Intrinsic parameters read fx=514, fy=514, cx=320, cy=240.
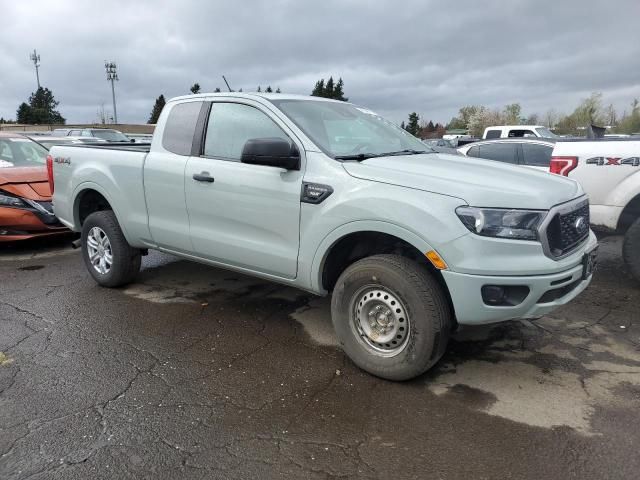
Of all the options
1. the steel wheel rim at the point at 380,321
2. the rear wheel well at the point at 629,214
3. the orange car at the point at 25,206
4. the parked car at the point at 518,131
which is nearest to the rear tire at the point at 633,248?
the rear wheel well at the point at 629,214

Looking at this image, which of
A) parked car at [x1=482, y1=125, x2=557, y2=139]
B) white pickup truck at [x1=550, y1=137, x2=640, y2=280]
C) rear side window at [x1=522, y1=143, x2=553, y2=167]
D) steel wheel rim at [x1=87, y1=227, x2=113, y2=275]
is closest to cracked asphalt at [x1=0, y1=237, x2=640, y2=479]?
steel wheel rim at [x1=87, y1=227, x2=113, y2=275]

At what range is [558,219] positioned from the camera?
3.17 metres

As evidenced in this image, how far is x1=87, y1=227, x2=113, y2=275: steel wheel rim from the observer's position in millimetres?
5367

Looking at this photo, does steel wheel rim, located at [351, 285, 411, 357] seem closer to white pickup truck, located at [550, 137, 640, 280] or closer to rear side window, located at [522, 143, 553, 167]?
white pickup truck, located at [550, 137, 640, 280]

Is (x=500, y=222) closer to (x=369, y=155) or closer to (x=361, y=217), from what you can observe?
(x=361, y=217)

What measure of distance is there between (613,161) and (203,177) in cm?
406

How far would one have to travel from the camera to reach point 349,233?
3451 mm

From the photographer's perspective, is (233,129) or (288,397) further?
(233,129)

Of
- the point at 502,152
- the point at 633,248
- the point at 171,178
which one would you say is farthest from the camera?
the point at 502,152

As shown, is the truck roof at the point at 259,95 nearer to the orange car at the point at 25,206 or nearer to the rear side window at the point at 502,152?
the orange car at the point at 25,206

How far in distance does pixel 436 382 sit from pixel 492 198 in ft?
4.28

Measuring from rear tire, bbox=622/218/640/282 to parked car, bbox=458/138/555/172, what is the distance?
387cm

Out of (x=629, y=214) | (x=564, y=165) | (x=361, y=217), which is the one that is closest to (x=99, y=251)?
(x=361, y=217)

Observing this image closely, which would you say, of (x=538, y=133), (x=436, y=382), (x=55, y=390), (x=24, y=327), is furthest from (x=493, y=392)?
(x=538, y=133)
